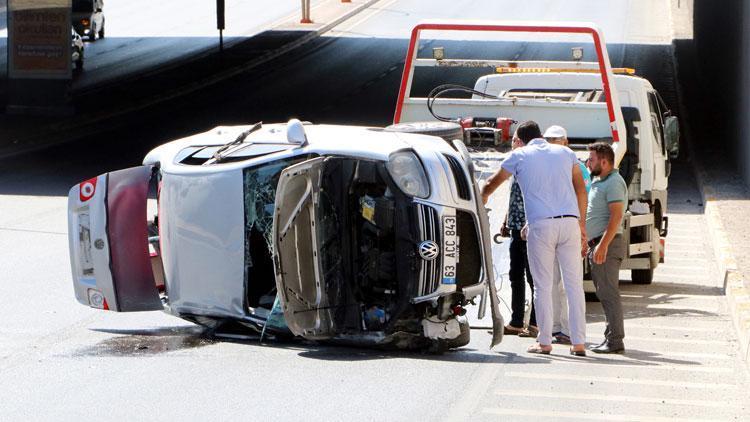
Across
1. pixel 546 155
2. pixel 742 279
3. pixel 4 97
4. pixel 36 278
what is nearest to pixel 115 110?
pixel 4 97

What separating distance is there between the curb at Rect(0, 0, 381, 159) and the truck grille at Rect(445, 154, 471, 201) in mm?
16339

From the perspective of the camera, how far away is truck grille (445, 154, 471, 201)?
10.1 meters

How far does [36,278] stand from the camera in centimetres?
1327

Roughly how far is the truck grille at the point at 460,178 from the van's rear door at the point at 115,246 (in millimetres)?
2576

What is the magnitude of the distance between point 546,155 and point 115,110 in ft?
76.1

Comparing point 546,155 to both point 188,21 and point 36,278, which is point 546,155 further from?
point 188,21

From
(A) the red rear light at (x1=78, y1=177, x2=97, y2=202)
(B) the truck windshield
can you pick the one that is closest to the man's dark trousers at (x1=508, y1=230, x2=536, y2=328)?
(A) the red rear light at (x1=78, y1=177, x2=97, y2=202)

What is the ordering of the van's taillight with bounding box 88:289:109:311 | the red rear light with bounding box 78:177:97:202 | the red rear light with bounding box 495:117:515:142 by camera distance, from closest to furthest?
the van's taillight with bounding box 88:289:109:311, the red rear light with bounding box 78:177:97:202, the red rear light with bounding box 495:117:515:142

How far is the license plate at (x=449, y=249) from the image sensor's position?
1002 centimetres

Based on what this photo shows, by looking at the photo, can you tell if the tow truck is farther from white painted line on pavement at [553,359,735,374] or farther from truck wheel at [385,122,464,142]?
white painted line on pavement at [553,359,735,374]

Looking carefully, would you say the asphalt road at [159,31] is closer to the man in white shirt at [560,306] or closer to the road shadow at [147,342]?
the road shadow at [147,342]

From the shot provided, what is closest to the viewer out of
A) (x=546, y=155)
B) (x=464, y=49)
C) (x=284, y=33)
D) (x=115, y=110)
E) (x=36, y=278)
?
(x=546, y=155)

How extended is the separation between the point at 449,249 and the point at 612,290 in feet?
4.83

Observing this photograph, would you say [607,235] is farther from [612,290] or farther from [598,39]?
[598,39]
